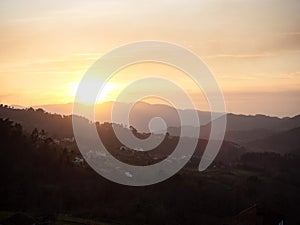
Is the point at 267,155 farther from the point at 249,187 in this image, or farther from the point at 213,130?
the point at 213,130

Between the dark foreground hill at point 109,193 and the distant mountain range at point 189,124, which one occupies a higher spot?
the distant mountain range at point 189,124

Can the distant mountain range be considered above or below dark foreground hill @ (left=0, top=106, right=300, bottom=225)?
above

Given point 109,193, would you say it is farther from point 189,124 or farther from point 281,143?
point 189,124

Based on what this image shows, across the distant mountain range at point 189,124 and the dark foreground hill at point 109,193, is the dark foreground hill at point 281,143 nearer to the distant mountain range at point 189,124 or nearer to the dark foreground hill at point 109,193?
the distant mountain range at point 189,124

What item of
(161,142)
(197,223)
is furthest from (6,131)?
(161,142)

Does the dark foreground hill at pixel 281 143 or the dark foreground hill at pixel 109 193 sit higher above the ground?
the dark foreground hill at pixel 281 143

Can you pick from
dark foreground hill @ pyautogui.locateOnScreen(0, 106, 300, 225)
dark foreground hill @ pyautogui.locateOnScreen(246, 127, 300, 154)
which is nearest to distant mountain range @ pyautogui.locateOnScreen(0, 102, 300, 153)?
dark foreground hill @ pyautogui.locateOnScreen(246, 127, 300, 154)

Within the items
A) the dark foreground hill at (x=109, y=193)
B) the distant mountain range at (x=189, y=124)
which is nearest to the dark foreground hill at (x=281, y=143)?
the distant mountain range at (x=189, y=124)

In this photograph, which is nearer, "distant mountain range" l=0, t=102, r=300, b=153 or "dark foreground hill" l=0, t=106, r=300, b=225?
"dark foreground hill" l=0, t=106, r=300, b=225

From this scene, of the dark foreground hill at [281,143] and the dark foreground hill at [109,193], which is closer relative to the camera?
the dark foreground hill at [109,193]

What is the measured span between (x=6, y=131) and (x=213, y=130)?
64459 mm

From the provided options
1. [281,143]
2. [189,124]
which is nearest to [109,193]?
[281,143]

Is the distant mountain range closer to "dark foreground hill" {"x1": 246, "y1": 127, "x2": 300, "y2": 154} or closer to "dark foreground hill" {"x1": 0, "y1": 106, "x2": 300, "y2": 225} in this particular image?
"dark foreground hill" {"x1": 246, "y1": 127, "x2": 300, "y2": 154}

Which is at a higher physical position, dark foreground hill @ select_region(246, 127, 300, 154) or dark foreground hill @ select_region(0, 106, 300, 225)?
dark foreground hill @ select_region(246, 127, 300, 154)
